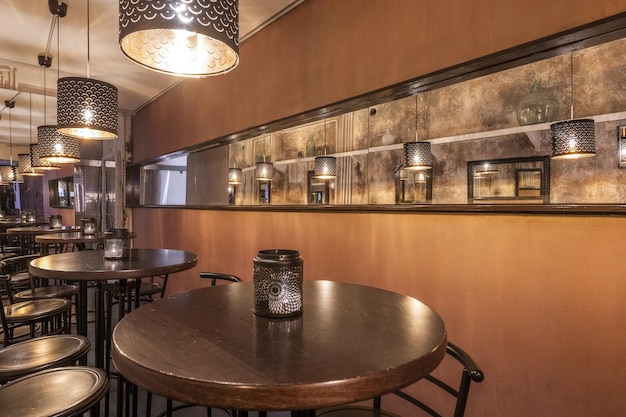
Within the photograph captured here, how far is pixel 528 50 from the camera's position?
1.67m

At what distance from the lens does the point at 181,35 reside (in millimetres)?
1628

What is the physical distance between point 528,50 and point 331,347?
1.63m

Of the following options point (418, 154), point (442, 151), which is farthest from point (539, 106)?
point (442, 151)

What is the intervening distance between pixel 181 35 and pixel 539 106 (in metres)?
2.99

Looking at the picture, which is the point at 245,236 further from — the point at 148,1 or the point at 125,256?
the point at 148,1

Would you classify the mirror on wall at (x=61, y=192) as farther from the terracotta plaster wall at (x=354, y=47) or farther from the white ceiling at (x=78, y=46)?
the terracotta plaster wall at (x=354, y=47)

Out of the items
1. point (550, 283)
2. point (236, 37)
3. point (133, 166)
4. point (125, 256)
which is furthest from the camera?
point (133, 166)

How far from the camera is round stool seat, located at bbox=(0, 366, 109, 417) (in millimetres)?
1111

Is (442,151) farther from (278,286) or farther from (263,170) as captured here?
(278,286)

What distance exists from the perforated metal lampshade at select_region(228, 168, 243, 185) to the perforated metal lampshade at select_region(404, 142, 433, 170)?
6.19 feet


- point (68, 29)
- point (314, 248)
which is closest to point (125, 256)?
point (314, 248)

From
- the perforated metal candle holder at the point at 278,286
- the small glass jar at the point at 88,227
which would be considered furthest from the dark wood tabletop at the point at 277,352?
the small glass jar at the point at 88,227

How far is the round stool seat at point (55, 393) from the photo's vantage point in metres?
1.11

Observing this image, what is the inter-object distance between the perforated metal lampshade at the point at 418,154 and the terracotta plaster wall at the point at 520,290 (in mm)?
1642
